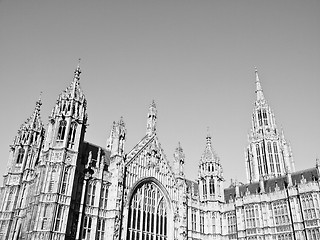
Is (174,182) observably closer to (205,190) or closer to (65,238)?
(205,190)

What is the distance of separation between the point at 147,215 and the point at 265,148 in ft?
176

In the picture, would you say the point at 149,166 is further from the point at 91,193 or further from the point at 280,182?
the point at 280,182

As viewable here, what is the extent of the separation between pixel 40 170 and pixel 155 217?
Answer: 19616 mm

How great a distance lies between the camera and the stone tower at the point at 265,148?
293 feet

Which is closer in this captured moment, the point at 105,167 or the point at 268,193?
the point at 105,167

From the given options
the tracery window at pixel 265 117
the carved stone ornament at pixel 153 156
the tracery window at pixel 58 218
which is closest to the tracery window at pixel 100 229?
the tracery window at pixel 58 218

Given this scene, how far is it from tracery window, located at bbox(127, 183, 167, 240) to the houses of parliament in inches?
5.9

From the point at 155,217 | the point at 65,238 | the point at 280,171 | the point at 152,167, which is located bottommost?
the point at 65,238

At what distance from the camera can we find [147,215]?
163 ft

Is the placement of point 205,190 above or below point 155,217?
above

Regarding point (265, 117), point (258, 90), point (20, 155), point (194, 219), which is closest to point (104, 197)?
point (20, 155)

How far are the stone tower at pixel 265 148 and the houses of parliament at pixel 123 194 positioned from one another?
2648 cm

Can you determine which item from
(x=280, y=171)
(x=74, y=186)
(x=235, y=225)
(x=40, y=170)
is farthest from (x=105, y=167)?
(x=280, y=171)

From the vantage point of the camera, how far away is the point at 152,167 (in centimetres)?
5291
